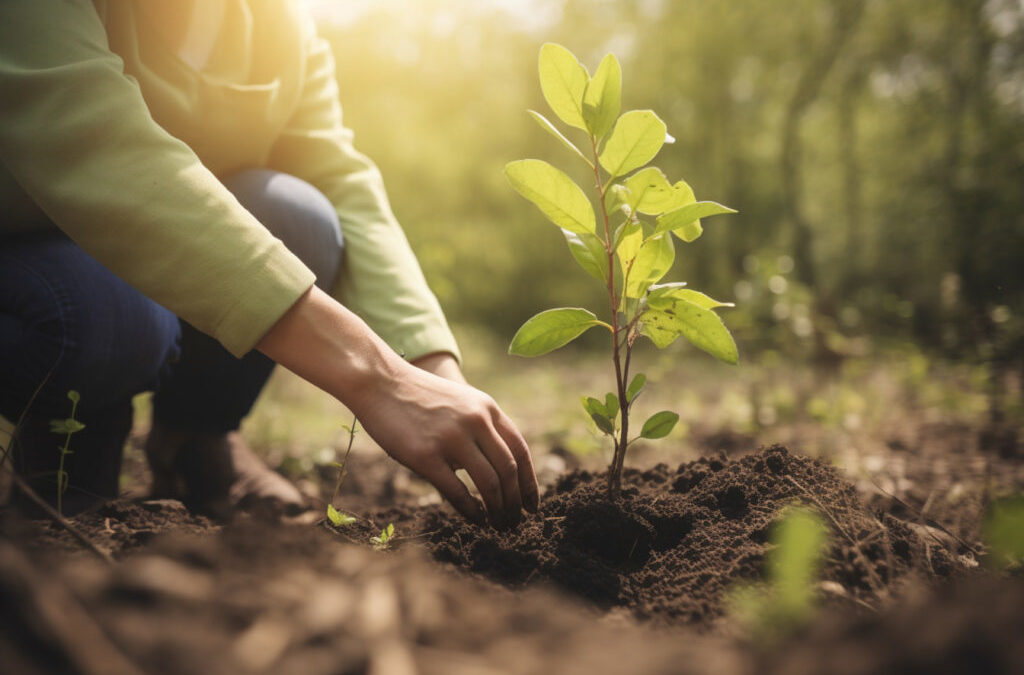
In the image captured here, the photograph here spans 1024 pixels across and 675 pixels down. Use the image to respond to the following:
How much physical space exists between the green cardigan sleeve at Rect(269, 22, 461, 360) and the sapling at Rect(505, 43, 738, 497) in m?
0.44

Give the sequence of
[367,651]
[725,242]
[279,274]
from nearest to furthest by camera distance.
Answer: [367,651]
[279,274]
[725,242]

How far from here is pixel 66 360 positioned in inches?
55.2

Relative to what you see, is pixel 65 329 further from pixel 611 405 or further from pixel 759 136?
pixel 759 136

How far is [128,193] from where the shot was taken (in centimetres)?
106

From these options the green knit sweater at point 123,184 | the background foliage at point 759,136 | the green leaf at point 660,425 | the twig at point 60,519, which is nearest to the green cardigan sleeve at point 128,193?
the green knit sweater at point 123,184

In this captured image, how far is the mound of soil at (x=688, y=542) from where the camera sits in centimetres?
99

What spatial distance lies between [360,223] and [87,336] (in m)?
0.74

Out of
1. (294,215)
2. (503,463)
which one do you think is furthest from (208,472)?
(503,463)

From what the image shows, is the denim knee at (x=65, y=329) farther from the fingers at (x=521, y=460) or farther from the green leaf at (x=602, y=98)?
the green leaf at (x=602, y=98)

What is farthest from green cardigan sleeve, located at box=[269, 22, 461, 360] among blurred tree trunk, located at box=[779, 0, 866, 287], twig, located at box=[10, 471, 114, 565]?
blurred tree trunk, located at box=[779, 0, 866, 287]

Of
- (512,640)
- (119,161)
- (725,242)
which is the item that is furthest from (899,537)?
(725,242)

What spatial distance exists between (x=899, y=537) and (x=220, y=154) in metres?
1.81

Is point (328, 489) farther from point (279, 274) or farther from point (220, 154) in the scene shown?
point (279, 274)

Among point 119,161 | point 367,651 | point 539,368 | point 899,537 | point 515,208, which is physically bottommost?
point 367,651
